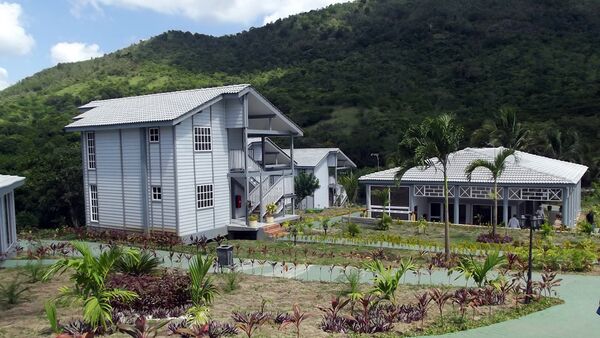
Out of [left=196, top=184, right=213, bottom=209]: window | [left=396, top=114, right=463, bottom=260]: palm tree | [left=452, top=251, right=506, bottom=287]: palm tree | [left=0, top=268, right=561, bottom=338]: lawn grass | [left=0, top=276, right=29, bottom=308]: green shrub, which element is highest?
[left=396, top=114, right=463, bottom=260]: palm tree

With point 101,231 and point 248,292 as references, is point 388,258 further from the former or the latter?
point 101,231

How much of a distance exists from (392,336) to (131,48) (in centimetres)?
10135

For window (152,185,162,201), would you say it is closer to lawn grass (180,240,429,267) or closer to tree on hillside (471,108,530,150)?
lawn grass (180,240,429,267)

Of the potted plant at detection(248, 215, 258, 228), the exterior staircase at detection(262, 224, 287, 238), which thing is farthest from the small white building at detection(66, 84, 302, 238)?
the exterior staircase at detection(262, 224, 287, 238)

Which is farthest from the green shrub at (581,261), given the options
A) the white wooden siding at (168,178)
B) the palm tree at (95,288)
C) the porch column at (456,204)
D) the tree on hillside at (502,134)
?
the tree on hillside at (502,134)

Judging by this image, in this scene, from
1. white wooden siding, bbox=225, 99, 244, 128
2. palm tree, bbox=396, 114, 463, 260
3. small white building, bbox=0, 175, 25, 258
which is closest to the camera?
palm tree, bbox=396, 114, 463, 260

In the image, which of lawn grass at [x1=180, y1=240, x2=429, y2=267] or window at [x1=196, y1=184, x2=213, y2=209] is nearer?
lawn grass at [x1=180, y1=240, x2=429, y2=267]

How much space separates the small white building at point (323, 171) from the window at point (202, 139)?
57.0 feet

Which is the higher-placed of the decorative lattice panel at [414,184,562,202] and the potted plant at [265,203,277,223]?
the decorative lattice panel at [414,184,562,202]

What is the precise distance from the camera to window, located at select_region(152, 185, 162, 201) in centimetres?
2261

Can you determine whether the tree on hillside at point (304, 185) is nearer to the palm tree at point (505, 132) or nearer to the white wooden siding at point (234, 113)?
the white wooden siding at point (234, 113)

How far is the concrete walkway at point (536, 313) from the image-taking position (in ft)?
35.0

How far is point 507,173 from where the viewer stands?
92.9 feet

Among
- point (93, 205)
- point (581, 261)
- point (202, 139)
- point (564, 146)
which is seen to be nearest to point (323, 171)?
point (202, 139)
